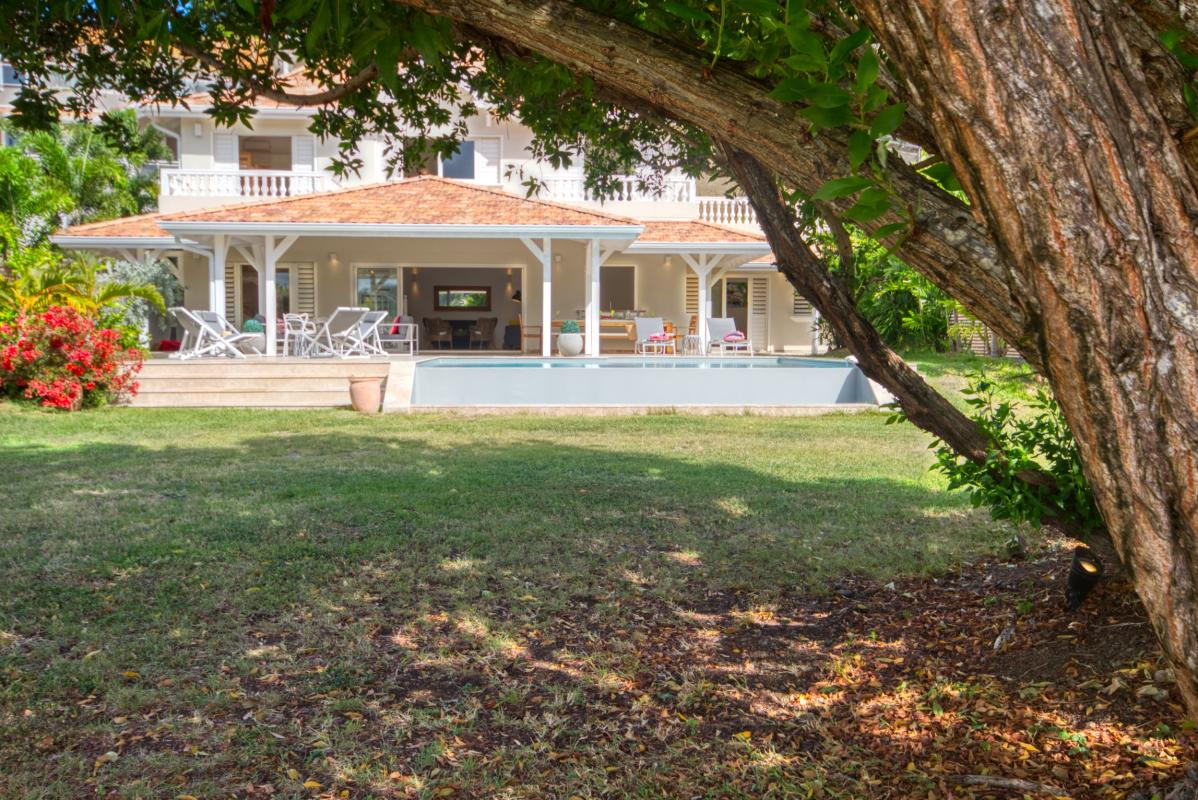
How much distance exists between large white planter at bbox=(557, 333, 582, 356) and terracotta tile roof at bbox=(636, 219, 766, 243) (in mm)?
3225

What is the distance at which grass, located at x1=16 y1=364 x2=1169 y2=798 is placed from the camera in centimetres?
309

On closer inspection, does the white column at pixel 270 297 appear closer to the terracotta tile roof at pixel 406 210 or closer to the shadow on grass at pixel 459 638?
the terracotta tile roof at pixel 406 210

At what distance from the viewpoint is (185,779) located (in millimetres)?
2949

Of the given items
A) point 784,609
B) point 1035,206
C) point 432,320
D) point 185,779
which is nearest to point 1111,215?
point 1035,206

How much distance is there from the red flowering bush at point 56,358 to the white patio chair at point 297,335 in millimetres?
5308

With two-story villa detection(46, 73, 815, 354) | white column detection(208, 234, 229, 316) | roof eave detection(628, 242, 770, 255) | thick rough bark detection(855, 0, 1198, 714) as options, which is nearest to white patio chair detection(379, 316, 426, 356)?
two-story villa detection(46, 73, 815, 354)

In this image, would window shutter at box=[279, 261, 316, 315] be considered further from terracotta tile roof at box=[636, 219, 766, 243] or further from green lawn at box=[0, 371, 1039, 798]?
green lawn at box=[0, 371, 1039, 798]

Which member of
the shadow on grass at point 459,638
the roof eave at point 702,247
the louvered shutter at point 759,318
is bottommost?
the shadow on grass at point 459,638

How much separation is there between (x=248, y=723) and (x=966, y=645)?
9.18ft

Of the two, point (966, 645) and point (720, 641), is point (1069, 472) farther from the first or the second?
point (720, 641)

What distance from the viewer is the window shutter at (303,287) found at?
24031 millimetres

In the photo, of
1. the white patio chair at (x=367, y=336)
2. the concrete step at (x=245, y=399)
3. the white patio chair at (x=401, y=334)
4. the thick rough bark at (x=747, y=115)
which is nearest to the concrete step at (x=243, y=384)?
the concrete step at (x=245, y=399)

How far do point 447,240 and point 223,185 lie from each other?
5.56 metres

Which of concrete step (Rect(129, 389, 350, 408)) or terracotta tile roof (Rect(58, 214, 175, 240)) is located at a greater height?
terracotta tile roof (Rect(58, 214, 175, 240))
